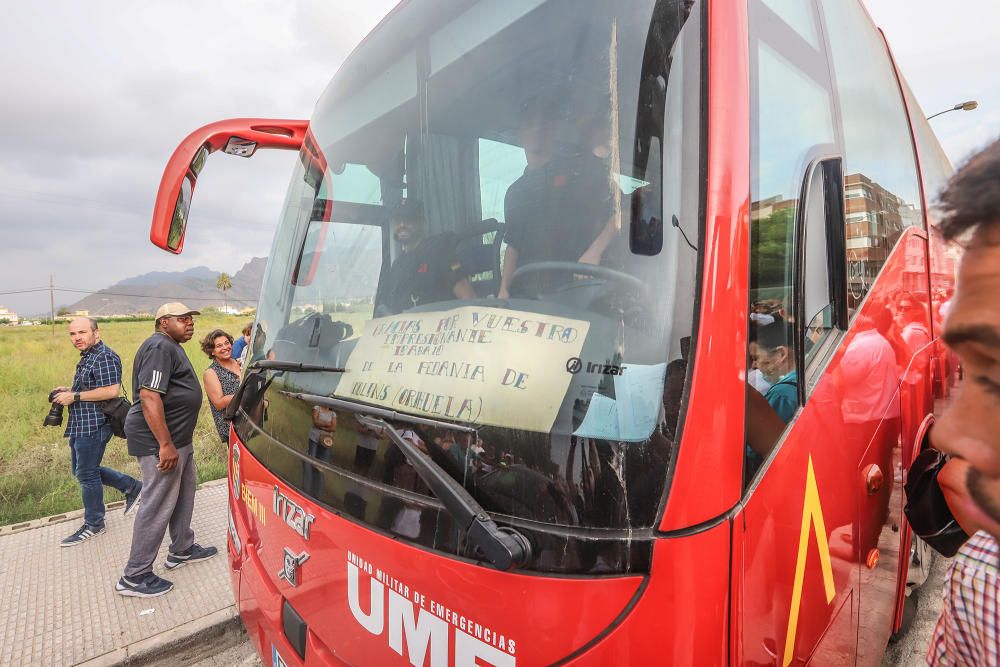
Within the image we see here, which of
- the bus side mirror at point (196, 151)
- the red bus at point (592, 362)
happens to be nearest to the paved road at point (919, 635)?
the red bus at point (592, 362)

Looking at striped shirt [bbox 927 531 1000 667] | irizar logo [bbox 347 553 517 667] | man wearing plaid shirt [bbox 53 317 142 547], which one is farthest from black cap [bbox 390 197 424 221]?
man wearing plaid shirt [bbox 53 317 142 547]

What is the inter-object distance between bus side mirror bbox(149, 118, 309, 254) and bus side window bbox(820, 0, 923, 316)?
2022 mm

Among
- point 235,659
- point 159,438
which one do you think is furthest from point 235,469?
point 159,438

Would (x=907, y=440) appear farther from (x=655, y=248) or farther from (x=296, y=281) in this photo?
(x=296, y=281)

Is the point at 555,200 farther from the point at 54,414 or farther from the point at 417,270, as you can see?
the point at 54,414

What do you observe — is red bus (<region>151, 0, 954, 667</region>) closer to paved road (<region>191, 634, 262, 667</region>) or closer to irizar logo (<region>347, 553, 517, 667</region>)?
irizar logo (<region>347, 553, 517, 667</region>)

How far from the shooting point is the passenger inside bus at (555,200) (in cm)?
124

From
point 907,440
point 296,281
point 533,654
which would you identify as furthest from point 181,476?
point 907,440

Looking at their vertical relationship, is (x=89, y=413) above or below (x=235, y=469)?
below

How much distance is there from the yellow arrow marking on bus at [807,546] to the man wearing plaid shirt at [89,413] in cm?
482

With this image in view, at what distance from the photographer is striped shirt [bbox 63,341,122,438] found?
172 inches

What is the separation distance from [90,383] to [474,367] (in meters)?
4.48

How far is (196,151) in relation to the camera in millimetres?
2055

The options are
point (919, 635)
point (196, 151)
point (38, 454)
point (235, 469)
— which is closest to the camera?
point (196, 151)
